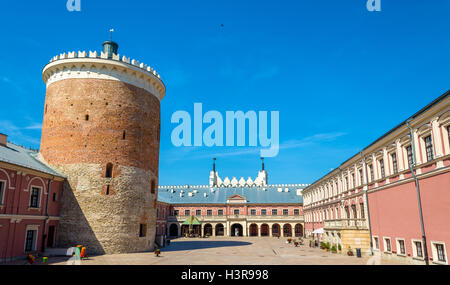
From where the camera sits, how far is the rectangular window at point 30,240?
937 inches

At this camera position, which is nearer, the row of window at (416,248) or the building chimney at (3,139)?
the row of window at (416,248)

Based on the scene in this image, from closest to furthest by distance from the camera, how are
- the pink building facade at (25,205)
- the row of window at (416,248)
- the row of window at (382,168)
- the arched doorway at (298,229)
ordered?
the row of window at (416,248)
the row of window at (382,168)
the pink building facade at (25,205)
the arched doorway at (298,229)

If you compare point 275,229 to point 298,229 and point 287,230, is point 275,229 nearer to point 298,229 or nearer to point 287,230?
point 287,230

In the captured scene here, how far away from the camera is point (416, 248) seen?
773 inches

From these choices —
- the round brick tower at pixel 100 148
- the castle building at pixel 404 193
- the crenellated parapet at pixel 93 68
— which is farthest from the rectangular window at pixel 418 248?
the crenellated parapet at pixel 93 68

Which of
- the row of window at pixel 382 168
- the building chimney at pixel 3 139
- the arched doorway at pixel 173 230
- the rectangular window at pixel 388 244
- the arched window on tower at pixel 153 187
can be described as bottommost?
the arched doorway at pixel 173 230

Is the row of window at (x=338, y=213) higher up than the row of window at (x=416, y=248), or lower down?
higher up

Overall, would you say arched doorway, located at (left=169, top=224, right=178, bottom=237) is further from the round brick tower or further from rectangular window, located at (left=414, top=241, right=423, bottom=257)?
rectangular window, located at (left=414, top=241, right=423, bottom=257)

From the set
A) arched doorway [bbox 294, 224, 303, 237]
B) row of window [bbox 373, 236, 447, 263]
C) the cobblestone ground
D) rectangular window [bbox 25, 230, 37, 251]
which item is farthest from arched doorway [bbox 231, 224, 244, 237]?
rectangular window [bbox 25, 230, 37, 251]

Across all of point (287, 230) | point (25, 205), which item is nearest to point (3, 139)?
point (25, 205)

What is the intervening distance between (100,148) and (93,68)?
7.31 m

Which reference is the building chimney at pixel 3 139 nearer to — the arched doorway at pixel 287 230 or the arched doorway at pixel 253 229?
the arched doorway at pixel 253 229
